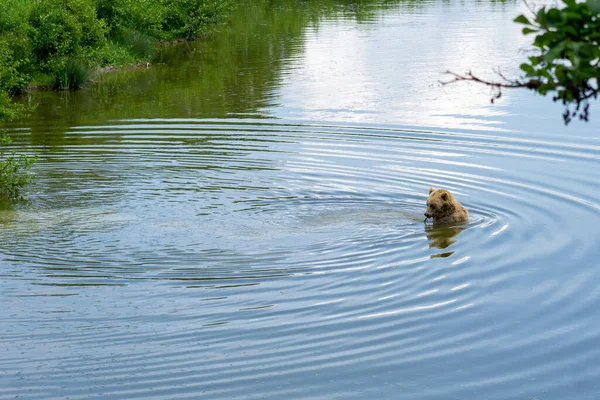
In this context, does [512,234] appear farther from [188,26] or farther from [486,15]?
[486,15]

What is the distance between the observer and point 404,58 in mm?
37469

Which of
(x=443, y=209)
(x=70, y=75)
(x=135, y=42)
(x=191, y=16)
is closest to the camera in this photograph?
(x=443, y=209)

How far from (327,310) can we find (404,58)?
26675 mm

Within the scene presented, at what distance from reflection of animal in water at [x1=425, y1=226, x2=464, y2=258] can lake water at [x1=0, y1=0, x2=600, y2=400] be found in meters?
0.05

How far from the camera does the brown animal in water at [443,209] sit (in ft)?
50.6

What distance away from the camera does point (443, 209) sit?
50.9ft

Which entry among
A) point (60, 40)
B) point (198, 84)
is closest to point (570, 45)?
point (198, 84)

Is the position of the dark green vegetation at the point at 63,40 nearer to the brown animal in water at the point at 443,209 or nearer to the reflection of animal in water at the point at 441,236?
the brown animal in water at the point at 443,209

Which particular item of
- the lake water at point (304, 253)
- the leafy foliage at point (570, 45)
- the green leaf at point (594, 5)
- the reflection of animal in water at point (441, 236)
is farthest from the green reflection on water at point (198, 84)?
the green leaf at point (594, 5)

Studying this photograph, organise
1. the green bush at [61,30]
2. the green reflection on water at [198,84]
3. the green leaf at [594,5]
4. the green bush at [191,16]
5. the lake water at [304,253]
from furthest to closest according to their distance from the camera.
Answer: the green bush at [191,16]
the green bush at [61,30]
the green reflection on water at [198,84]
the lake water at [304,253]
the green leaf at [594,5]

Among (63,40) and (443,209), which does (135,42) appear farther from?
(443,209)

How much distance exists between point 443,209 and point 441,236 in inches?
20.6

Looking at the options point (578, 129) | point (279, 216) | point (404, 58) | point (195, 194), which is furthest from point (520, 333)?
point (404, 58)

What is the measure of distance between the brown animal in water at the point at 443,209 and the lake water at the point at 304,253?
0.84 feet
